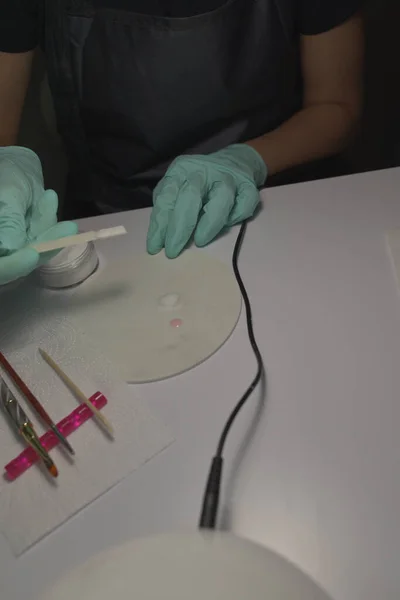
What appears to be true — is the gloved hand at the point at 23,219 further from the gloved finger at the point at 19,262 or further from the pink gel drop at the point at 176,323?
the pink gel drop at the point at 176,323

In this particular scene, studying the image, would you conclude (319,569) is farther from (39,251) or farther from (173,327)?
(39,251)

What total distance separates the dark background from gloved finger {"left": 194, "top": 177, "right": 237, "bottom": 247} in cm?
54

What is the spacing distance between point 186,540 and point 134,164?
74 centimetres

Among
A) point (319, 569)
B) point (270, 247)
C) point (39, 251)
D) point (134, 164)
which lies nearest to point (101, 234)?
point (39, 251)

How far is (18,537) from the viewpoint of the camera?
1.36 feet

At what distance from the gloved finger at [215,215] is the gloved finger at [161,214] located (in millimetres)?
42

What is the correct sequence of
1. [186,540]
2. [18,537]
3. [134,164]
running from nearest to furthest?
[186,540]
[18,537]
[134,164]

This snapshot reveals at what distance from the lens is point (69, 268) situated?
0.61 metres

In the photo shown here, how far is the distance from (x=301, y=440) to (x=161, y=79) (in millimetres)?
605

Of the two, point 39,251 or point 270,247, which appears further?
point 270,247

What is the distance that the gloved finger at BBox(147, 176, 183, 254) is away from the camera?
0.65 m

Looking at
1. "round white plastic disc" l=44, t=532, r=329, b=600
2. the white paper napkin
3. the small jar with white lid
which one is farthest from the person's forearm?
"round white plastic disc" l=44, t=532, r=329, b=600

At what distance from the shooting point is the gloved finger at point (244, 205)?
0.67 metres

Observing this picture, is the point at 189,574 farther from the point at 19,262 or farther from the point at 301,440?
the point at 19,262
